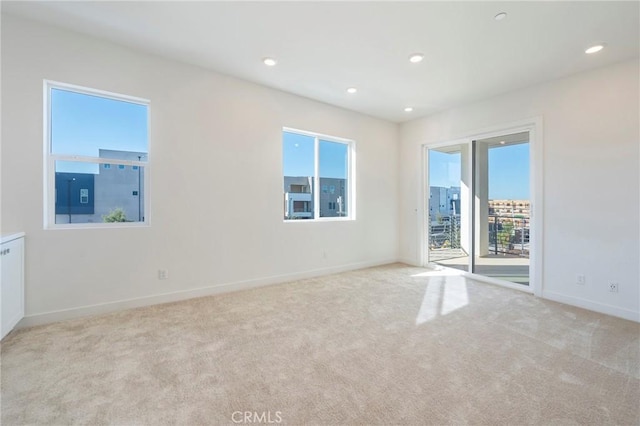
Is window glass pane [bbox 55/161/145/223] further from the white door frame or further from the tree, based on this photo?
the white door frame

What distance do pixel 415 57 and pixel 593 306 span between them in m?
3.46

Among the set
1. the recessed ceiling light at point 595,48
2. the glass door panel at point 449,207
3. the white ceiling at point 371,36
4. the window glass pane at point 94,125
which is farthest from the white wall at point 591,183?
the window glass pane at point 94,125

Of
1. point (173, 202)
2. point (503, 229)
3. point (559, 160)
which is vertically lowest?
point (503, 229)

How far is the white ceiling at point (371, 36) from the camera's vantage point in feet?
7.75

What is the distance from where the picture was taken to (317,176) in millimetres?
4781

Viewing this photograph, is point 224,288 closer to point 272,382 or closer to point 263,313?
point 263,313

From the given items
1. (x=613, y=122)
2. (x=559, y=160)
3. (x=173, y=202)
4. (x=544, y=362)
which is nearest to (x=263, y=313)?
(x=173, y=202)

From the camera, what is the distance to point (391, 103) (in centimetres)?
457

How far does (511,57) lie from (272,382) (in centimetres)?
386

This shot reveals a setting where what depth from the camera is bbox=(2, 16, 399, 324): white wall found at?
262cm

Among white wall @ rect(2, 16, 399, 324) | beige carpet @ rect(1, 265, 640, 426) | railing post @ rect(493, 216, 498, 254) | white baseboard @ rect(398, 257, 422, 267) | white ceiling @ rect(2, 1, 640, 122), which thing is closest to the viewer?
beige carpet @ rect(1, 265, 640, 426)

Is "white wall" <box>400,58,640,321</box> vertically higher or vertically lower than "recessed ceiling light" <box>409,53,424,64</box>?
lower

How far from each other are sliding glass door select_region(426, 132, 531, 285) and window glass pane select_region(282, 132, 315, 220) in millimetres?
2298

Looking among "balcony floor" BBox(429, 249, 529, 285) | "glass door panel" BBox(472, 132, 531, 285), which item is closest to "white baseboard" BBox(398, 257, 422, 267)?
"balcony floor" BBox(429, 249, 529, 285)
